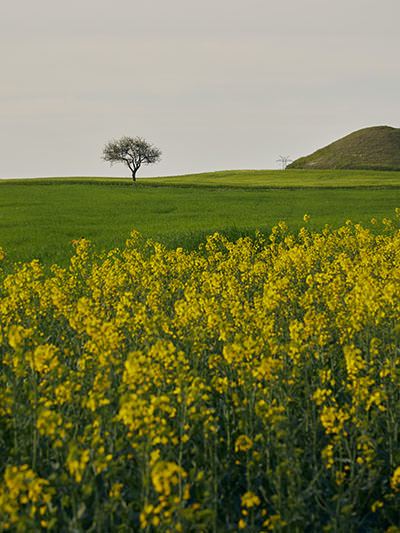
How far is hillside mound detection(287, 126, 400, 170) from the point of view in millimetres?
112531

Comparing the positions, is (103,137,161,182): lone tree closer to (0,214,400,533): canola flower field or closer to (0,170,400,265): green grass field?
(0,170,400,265): green grass field

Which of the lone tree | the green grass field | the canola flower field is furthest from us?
the lone tree

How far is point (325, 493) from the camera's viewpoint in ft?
15.6

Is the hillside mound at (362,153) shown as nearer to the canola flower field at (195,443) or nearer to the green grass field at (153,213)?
the green grass field at (153,213)

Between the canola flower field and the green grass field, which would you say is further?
the green grass field

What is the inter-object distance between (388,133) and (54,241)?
12439cm

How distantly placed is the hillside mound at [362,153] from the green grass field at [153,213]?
198 ft

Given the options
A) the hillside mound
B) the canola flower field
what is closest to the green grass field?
the canola flower field

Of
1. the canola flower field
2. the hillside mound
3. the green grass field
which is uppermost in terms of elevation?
the hillside mound

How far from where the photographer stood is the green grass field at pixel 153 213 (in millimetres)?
23125

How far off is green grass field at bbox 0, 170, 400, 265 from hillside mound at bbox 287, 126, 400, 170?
60220 mm

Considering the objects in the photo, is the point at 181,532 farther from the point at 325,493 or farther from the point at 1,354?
the point at 1,354

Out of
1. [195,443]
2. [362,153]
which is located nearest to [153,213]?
[195,443]

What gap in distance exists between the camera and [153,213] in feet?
118
